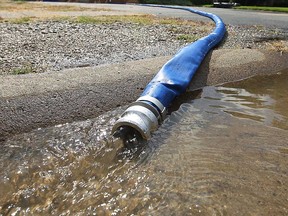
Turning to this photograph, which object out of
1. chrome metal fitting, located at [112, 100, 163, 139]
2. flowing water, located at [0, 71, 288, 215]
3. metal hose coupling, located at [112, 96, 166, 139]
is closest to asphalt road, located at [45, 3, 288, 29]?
flowing water, located at [0, 71, 288, 215]

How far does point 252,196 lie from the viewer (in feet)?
7.54

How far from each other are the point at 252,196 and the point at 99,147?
133 cm


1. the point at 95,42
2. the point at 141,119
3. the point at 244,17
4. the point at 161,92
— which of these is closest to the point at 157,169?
the point at 141,119

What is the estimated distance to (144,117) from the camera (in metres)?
2.96

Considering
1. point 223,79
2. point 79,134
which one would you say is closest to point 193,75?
point 223,79

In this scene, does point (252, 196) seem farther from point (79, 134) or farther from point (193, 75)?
point (193, 75)

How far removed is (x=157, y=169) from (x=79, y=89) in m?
1.61

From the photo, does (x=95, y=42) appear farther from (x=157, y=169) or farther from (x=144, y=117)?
(x=157, y=169)

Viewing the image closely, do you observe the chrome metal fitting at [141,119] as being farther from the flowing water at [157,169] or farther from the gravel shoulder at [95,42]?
the gravel shoulder at [95,42]

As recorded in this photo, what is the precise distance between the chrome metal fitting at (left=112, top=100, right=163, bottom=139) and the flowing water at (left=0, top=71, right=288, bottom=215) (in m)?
0.12

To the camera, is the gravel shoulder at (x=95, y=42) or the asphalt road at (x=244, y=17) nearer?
the gravel shoulder at (x=95, y=42)

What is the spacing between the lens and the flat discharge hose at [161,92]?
2.92 m

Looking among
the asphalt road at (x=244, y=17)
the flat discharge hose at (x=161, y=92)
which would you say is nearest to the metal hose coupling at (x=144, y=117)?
the flat discharge hose at (x=161, y=92)

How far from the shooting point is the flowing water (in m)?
2.19
